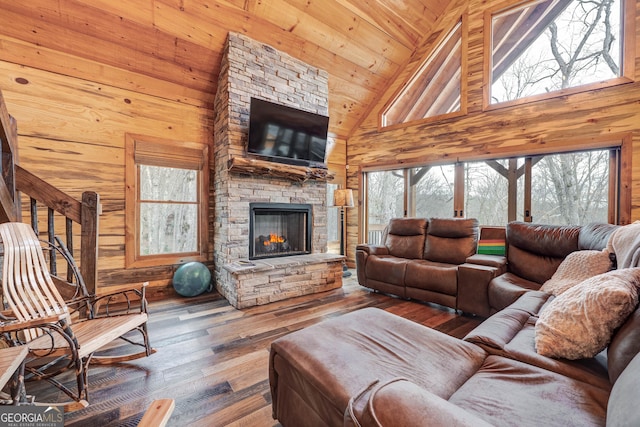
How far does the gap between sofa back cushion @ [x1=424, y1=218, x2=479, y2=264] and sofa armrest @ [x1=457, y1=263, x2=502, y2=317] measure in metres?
0.43

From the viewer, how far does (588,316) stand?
1.14 meters

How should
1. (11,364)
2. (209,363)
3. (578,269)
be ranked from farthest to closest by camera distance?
(578,269) → (209,363) → (11,364)

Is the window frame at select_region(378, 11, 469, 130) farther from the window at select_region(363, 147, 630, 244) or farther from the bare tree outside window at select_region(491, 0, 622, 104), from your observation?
the window at select_region(363, 147, 630, 244)

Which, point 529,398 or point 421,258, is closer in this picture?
point 529,398

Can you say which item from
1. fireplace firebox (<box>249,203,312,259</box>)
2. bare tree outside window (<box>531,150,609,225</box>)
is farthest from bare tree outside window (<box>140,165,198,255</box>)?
bare tree outside window (<box>531,150,609,225</box>)


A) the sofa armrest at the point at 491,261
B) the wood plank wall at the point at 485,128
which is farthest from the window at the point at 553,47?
the sofa armrest at the point at 491,261

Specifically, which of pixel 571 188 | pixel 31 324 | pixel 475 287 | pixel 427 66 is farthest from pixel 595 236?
pixel 31 324

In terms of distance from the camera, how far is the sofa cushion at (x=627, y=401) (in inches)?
22.0

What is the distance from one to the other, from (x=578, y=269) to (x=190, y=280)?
3.88 meters

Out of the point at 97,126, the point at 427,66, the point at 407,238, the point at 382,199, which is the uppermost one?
the point at 427,66

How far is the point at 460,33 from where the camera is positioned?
4.36 m

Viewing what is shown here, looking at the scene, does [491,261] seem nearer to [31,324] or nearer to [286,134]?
[286,134]

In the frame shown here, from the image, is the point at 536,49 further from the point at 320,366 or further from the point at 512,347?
the point at 320,366

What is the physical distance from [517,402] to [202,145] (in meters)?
4.07
